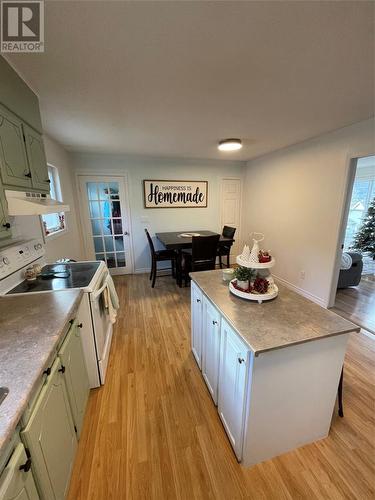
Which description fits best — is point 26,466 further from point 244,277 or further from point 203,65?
point 203,65

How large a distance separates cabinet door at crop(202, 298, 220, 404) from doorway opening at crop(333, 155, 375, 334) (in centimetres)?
211

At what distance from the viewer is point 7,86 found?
1277 millimetres

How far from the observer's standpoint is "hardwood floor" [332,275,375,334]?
103 inches

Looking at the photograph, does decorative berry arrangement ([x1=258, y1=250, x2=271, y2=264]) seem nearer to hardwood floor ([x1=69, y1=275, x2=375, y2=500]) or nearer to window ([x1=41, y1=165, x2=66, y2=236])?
hardwood floor ([x1=69, y1=275, x2=375, y2=500])

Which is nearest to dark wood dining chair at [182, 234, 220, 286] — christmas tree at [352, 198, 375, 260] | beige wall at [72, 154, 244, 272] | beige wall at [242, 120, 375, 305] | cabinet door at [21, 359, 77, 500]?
beige wall at [72, 154, 244, 272]

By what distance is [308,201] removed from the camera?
10.2 ft

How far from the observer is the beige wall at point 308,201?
2611 mm

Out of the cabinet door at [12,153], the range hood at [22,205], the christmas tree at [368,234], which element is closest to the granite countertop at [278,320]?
the range hood at [22,205]

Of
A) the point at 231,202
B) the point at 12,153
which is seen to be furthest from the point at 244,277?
the point at 231,202

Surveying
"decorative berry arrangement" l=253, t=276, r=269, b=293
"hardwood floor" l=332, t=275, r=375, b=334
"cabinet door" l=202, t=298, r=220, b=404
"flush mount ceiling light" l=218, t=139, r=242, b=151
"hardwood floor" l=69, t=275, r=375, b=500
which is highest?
"flush mount ceiling light" l=218, t=139, r=242, b=151

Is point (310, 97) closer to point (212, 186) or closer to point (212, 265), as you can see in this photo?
point (212, 265)

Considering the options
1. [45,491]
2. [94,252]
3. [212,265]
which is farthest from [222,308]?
[94,252]

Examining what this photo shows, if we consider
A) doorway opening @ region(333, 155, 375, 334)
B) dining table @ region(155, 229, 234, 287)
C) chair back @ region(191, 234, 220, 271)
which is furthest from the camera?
dining table @ region(155, 229, 234, 287)

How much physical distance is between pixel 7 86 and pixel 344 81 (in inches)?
91.1
